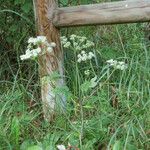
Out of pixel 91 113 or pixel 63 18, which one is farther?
pixel 63 18

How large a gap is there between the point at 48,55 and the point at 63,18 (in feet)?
1.09

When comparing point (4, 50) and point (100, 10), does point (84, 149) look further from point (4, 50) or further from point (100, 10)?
point (4, 50)

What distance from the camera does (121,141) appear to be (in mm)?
3180

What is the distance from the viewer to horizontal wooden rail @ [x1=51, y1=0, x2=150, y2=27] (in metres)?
3.44

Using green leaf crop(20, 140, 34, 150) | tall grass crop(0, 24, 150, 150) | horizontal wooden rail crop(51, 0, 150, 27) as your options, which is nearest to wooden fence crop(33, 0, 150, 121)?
horizontal wooden rail crop(51, 0, 150, 27)

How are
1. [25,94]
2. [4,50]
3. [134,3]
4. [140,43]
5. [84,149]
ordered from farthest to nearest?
[4,50] < [140,43] < [25,94] < [134,3] < [84,149]

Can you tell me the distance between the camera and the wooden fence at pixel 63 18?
346 cm

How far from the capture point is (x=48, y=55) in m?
3.91

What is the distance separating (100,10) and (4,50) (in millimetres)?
1696

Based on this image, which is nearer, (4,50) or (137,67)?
(137,67)

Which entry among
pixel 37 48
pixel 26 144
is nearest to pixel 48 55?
pixel 37 48

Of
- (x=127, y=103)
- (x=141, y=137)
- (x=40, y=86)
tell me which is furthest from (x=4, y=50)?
(x=141, y=137)

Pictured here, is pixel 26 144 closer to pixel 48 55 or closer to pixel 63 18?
pixel 48 55

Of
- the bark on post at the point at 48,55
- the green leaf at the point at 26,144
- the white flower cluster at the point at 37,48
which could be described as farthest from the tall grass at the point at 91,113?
the white flower cluster at the point at 37,48
